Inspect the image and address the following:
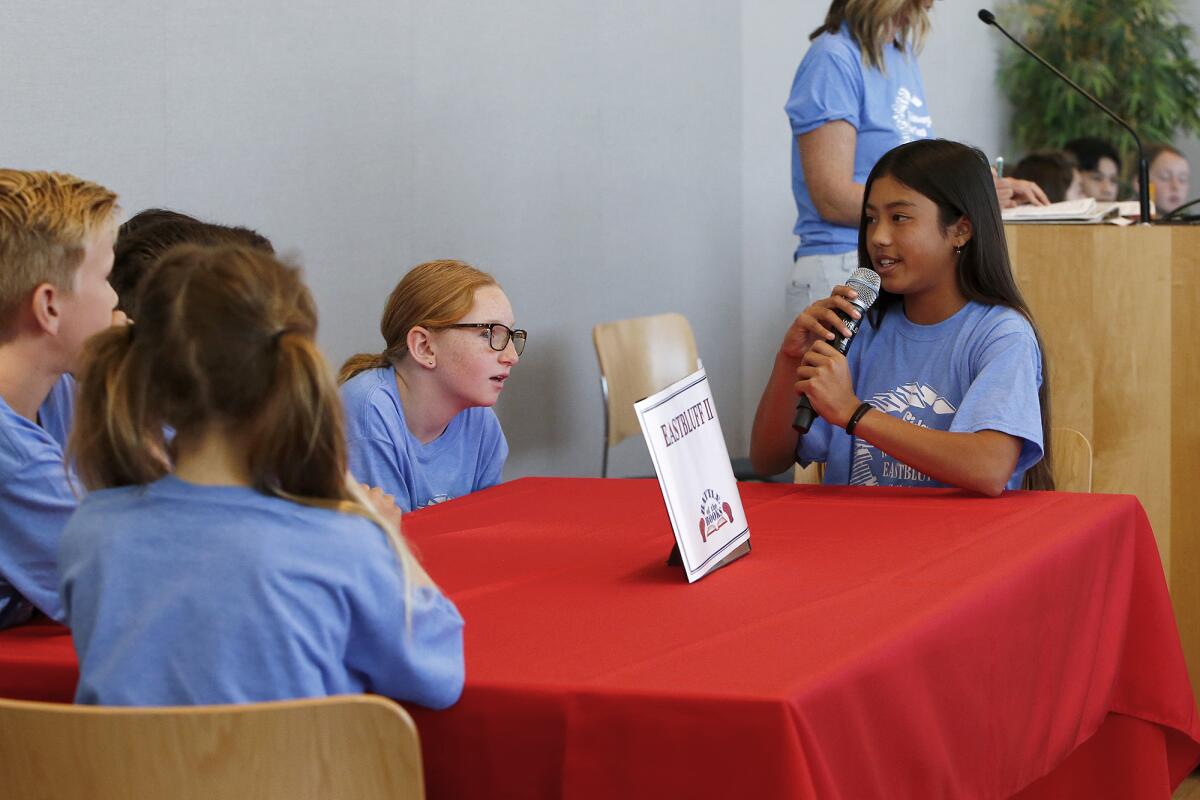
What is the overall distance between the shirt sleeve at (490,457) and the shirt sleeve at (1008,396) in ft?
2.39

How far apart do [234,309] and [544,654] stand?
1.21 feet

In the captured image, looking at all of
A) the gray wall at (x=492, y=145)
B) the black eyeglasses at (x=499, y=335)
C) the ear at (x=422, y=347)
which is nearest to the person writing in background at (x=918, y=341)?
the black eyeglasses at (x=499, y=335)

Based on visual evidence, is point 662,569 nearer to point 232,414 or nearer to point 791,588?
point 791,588

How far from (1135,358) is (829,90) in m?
0.84

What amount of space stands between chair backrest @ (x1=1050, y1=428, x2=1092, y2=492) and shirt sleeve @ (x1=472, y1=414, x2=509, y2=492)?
34.5 inches

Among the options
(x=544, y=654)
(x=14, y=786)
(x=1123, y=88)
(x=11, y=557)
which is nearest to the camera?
(x=14, y=786)

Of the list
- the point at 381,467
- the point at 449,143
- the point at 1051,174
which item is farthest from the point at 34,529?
the point at 1051,174

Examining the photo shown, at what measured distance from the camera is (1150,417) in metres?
2.77

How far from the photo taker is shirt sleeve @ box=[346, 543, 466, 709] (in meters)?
1.08

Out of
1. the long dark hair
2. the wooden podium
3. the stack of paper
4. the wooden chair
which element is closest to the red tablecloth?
the long dark hair

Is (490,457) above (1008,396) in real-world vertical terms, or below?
below

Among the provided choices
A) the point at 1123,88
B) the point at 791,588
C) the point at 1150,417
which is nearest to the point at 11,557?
the point at 791,588

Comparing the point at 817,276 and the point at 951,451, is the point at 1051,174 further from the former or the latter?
the point at 951,451

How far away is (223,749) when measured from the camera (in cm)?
96
